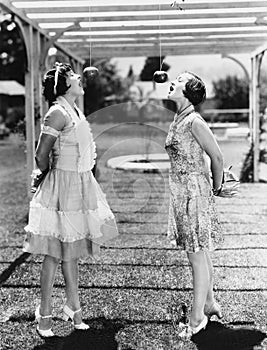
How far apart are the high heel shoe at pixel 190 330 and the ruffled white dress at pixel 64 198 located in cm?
67

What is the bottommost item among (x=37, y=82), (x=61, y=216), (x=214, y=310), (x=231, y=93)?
(x=214, y=310)

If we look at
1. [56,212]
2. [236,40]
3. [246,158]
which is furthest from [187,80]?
[246,158]

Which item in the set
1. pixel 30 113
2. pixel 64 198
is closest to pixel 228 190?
pixel 64 198

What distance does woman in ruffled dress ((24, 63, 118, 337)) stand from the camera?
10.3 ft

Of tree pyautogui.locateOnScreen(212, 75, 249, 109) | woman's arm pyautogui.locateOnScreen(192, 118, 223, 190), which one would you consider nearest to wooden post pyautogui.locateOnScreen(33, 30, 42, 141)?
woman's arm pyautogui.locateOnScreen(192, 118, 223, 190)

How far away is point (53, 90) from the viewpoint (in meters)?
3.17

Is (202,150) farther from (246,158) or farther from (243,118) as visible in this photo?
(243,118)

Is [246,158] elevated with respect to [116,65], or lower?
lower

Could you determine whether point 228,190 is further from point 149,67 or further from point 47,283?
point 149,67

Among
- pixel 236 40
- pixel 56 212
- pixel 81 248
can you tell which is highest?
pixel 236 40

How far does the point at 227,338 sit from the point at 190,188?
0.78 m

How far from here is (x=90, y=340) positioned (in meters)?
3.11

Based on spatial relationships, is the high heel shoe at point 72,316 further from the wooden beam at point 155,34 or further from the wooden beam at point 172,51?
the wooden beam at point 172,51

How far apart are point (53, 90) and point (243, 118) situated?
2382 cm
